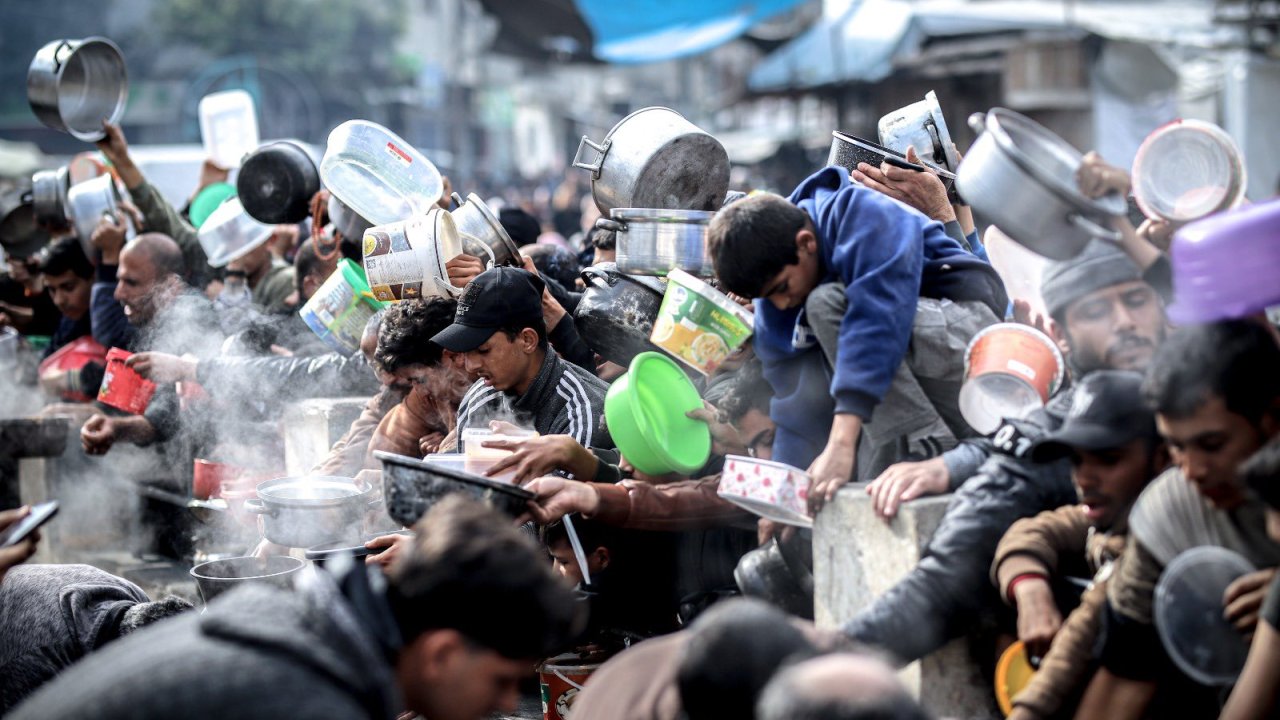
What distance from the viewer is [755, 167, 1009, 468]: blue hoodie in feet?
11.5

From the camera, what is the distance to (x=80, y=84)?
24.3 ft

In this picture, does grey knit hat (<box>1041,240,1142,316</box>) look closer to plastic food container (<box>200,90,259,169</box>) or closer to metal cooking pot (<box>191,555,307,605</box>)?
metal cooking pot (<box>191,555,307,605</box>)

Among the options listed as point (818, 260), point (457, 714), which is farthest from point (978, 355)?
point (457, 714)

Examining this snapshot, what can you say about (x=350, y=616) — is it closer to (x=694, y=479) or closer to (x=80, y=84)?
(x=694, y=479)

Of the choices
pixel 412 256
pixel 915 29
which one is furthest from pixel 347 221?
pixel 915 29

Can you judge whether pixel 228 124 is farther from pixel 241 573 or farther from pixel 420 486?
pixel 420 486

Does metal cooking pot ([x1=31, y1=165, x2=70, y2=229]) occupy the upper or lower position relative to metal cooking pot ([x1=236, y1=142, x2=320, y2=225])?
lower

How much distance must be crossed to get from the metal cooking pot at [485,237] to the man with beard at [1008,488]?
2.57 meters

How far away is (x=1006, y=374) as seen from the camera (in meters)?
3.51

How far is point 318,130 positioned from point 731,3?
19702mm

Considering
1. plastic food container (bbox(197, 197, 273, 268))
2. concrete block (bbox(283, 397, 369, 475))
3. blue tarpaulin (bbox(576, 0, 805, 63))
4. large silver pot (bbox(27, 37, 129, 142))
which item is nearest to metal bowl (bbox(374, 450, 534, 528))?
concrete block (bbox(283, 397, 369, 475))

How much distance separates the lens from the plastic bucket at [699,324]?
12.9 ft

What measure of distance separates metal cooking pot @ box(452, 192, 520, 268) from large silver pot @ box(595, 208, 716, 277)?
97 centimetres

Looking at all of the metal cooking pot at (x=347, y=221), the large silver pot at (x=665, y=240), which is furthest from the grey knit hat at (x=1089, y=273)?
the metal cooking pot at (x=347, y=221)
